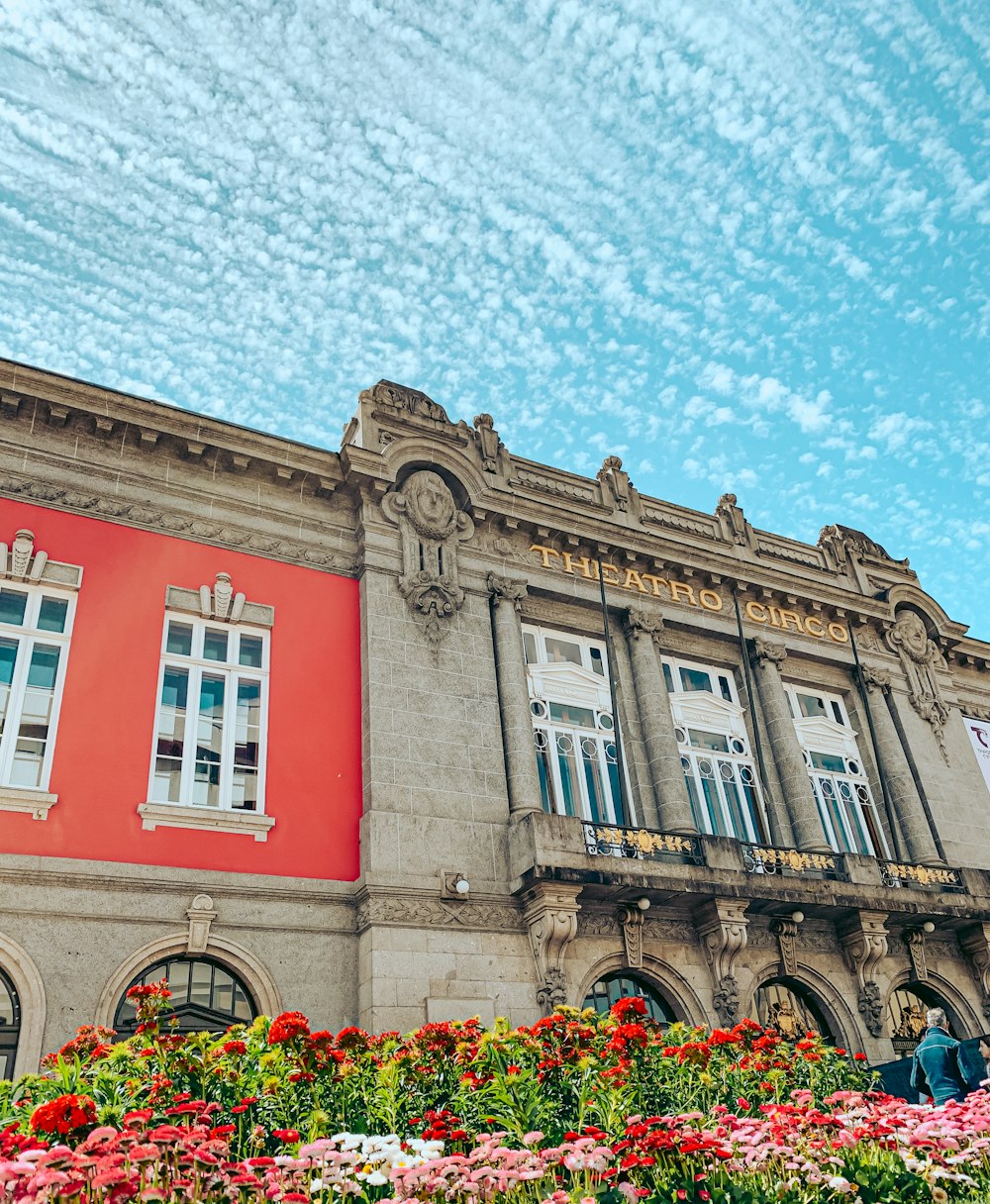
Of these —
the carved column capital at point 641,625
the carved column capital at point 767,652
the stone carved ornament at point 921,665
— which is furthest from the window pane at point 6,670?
the stone carved ornament at point 921,665

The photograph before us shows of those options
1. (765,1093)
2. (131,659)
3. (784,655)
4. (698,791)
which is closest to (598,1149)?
(765,1093)

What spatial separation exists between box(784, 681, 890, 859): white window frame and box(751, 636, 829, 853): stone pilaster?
1.67 feet

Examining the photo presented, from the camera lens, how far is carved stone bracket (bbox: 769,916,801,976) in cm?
1866

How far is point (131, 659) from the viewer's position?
639 inches

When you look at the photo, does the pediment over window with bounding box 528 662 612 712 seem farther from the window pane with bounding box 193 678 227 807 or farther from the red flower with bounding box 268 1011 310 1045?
the red flower with bounding box 268 1011 310 1045

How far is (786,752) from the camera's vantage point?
22047 millimetres

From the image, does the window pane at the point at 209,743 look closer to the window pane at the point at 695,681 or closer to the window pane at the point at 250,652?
the window pane at the point at 250,652

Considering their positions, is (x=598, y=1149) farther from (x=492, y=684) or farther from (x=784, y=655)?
(x=784, y=655)

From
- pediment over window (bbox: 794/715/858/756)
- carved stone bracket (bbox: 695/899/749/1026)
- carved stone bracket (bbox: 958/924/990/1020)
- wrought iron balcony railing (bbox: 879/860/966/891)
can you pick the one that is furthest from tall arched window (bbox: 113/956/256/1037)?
carved stone bracket (bbox: 958/924/990/1020)

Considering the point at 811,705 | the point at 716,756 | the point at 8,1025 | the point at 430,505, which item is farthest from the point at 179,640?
the point at 811,705

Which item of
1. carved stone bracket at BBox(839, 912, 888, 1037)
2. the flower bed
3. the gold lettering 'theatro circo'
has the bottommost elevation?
the flower bed

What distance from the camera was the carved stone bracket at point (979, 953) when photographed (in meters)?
20.7

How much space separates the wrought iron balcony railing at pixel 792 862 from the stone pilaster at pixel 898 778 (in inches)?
121

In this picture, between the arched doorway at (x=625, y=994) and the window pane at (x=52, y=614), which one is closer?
the window pane at (x=52, y=614)
